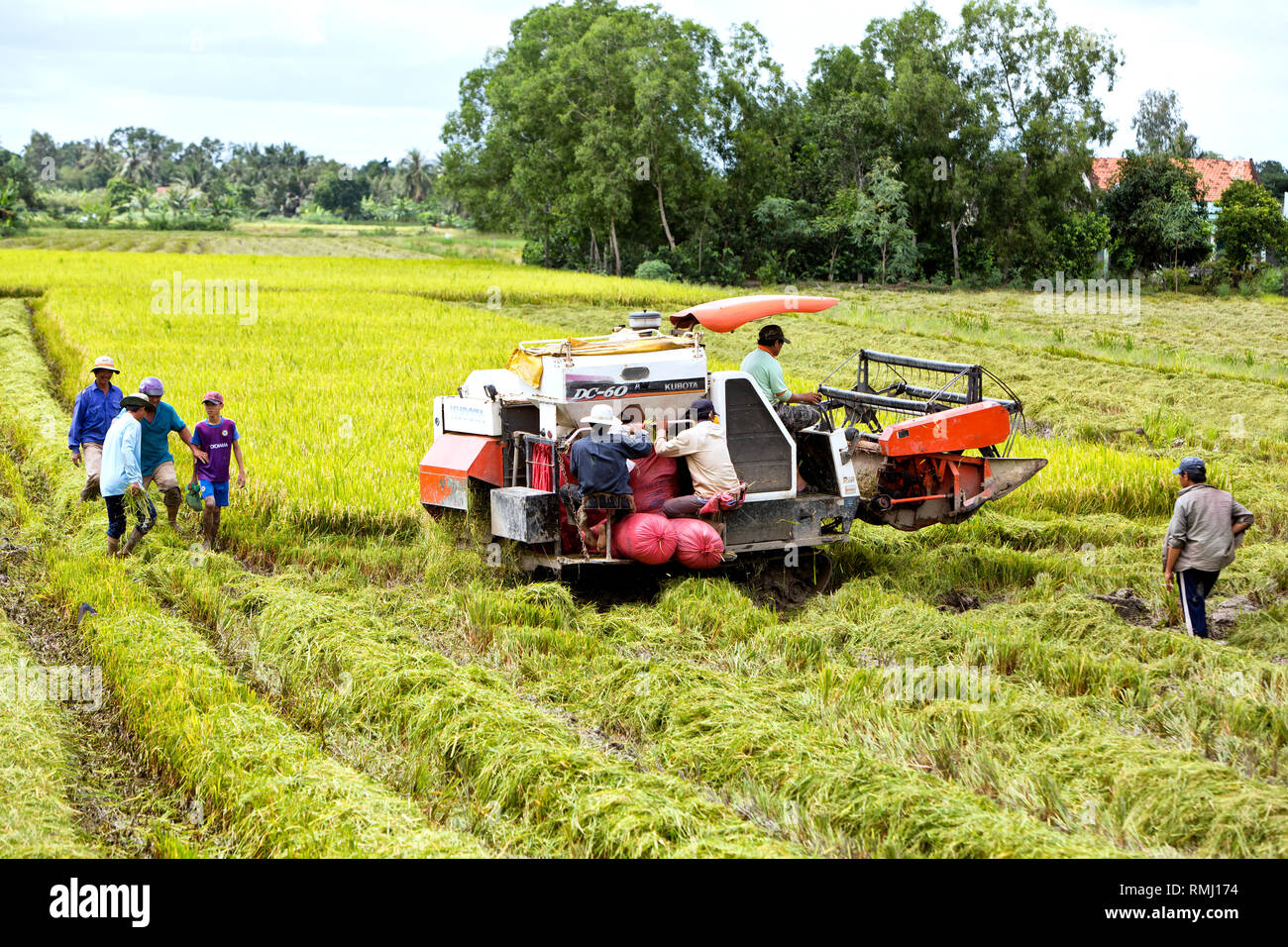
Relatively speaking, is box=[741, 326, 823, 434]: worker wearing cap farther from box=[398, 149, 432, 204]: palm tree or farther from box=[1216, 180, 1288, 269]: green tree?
box=[398, 149, 432, 204]: palm tree

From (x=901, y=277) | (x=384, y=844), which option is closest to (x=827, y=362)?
(x=384, y=844)

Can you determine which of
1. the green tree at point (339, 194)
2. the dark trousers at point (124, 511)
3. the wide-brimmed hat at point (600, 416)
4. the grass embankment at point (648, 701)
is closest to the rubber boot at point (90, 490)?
the dark trousers at point (124, 511)

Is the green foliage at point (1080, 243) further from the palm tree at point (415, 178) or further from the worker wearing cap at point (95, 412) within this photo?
the palm tree at point (415, 178)

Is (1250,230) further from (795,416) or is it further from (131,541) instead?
(131,541)

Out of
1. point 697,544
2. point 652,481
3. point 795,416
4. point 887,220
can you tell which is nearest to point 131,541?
point 652,481

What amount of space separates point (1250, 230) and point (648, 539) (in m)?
40.8

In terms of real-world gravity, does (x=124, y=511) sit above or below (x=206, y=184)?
below

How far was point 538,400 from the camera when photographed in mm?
8820

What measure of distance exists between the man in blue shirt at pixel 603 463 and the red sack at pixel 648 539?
0.15 m

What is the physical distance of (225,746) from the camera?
18.6 ft

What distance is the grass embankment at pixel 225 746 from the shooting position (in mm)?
4871

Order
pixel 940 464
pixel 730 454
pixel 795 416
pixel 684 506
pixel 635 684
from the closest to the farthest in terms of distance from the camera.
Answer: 1. pixel 635 684
2. pixel 684 506
3. pixel 730 454
4. pixel 795 416
5. pixel 940 464

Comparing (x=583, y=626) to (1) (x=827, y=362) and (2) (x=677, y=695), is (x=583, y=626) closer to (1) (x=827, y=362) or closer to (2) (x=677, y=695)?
(2) (x=677, y=695)

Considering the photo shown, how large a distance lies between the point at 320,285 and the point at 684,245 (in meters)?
18.0
